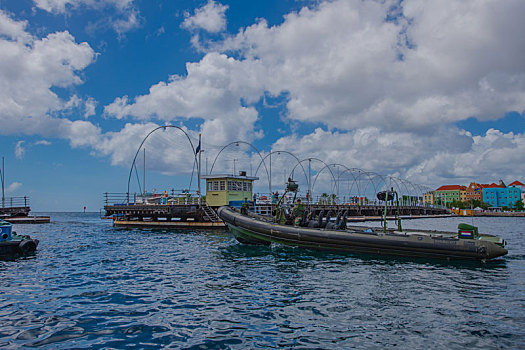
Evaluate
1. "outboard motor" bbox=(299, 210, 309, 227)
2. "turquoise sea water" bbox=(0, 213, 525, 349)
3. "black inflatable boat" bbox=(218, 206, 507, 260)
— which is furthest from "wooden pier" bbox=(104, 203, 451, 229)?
"turquoise sea water" bbox=(0, 213, 525, 349)

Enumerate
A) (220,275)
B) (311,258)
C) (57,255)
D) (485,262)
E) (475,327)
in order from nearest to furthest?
1. (475,327)
2. (220,275)
3. (485,262)
4. (311,258)
5. (57,255)

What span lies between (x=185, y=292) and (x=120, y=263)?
25.7 ft

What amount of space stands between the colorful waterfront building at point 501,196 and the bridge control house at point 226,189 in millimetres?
182570

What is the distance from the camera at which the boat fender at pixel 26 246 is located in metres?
19.7

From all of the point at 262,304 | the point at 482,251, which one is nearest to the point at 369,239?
the point at 482,251

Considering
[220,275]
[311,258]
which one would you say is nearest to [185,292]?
[220,275]

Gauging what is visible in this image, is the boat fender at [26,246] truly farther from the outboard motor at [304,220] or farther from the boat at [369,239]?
the outboard motor at [304,220]

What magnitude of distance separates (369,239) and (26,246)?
63.8 ft

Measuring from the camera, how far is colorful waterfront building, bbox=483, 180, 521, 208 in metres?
178

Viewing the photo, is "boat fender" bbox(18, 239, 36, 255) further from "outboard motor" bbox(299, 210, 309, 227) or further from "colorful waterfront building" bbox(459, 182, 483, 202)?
"colorful waterfront building" bbox(459, 182, 483, 202)

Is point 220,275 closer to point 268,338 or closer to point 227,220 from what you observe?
point 268,338

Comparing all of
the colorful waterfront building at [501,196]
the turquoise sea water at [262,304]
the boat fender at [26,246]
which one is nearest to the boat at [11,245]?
the boat fender at [26,246]

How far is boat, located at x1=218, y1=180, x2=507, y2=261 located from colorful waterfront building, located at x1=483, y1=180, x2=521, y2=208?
19305 cm

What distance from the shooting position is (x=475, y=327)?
860cm
